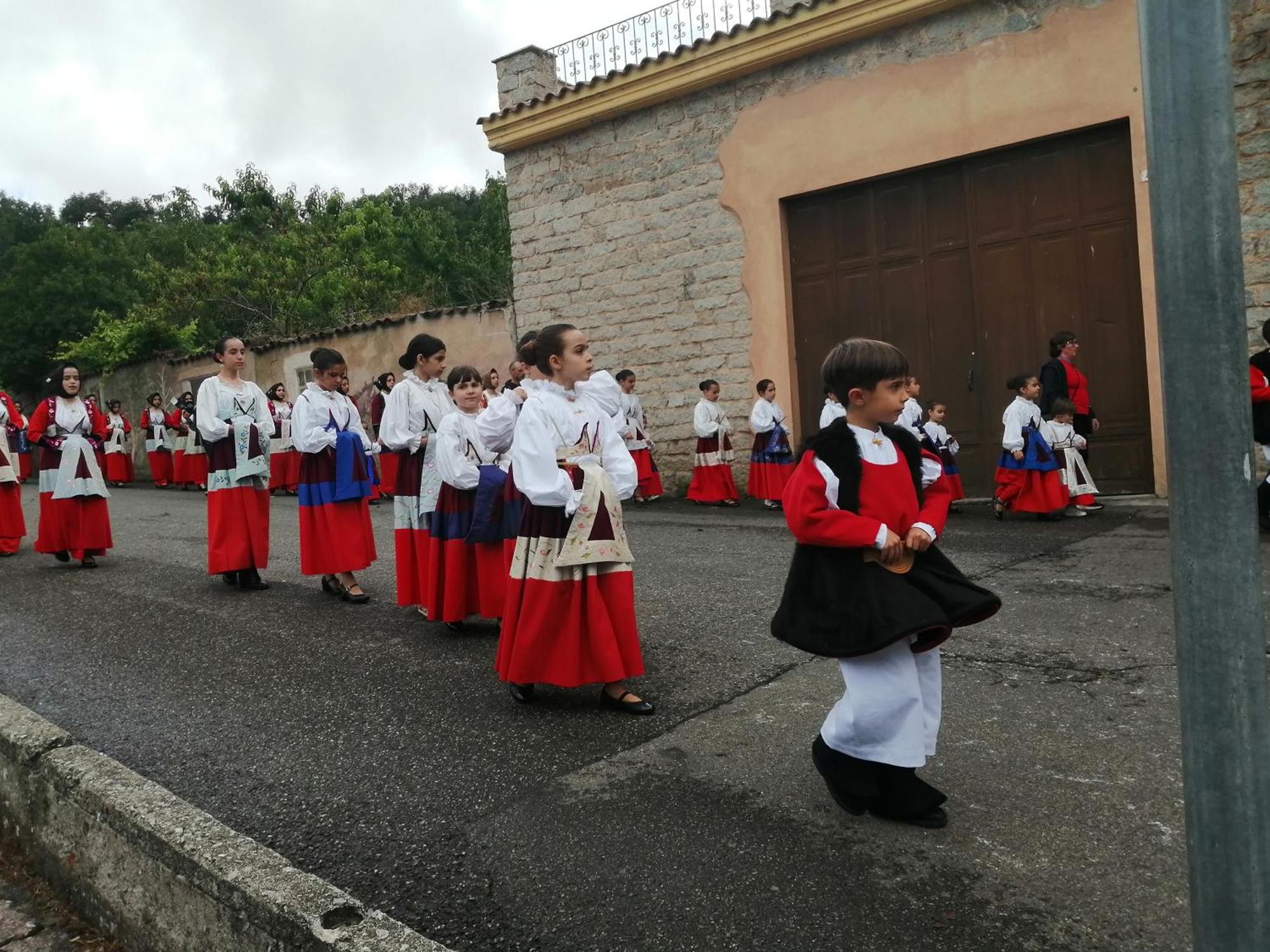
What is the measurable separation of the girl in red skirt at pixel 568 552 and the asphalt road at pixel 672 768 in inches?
9.1

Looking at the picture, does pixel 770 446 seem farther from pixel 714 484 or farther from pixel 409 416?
pixel 409 416

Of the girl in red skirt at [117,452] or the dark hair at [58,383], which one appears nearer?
the dark hair at [58,383]

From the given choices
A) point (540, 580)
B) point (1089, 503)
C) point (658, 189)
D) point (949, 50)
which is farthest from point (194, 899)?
point (658, 189)

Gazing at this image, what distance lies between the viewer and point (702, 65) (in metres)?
12.4

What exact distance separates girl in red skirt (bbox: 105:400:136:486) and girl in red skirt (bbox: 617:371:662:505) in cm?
1304

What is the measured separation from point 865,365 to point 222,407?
5831 millimetres

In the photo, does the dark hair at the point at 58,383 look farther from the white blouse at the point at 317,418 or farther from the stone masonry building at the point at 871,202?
the stone masonry building at the point at 871,202

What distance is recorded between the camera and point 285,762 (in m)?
4.05

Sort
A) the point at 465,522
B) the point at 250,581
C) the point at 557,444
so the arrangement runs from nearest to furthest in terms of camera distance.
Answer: the point at 557,444
the point at 465,522
the point at 250,581

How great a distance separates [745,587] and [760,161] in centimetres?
693

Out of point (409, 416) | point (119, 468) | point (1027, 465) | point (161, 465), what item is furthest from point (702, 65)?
point (119, 468)

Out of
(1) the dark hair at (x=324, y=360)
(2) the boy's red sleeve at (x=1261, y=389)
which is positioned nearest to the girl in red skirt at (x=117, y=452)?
(1) the dark hair at (x=324, y=360)

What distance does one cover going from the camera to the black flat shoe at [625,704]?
4328mm

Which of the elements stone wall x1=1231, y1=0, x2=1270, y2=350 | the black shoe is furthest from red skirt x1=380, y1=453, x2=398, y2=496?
stone wall x1=1231, y1=0, x2=1270, y2=350
